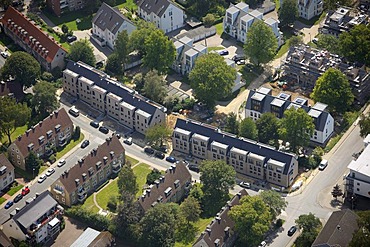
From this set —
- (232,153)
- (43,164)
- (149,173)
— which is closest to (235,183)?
(232,153)

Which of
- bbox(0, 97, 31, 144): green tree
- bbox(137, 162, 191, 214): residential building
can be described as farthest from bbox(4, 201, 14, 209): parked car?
bbox(137, 162, 191, 214): residential building

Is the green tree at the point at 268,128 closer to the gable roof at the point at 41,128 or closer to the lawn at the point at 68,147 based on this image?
the lawn at the point at 68,147

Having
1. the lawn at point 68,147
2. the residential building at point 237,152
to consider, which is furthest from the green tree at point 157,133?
the lawn at point 68,147

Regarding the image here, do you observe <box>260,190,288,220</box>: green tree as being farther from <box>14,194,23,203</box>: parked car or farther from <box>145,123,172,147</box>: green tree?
<box>14,194,23,203</box>: parked car

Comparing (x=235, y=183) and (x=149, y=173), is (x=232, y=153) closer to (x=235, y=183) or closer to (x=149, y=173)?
(x=235, y=183)

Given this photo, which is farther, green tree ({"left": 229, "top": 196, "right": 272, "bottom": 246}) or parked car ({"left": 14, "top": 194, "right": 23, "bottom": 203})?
parked car ({"left": 14, "top": 194, "right": 23, "bottom": 203})

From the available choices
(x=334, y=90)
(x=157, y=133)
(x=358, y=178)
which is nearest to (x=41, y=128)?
(x=157, y=133)
